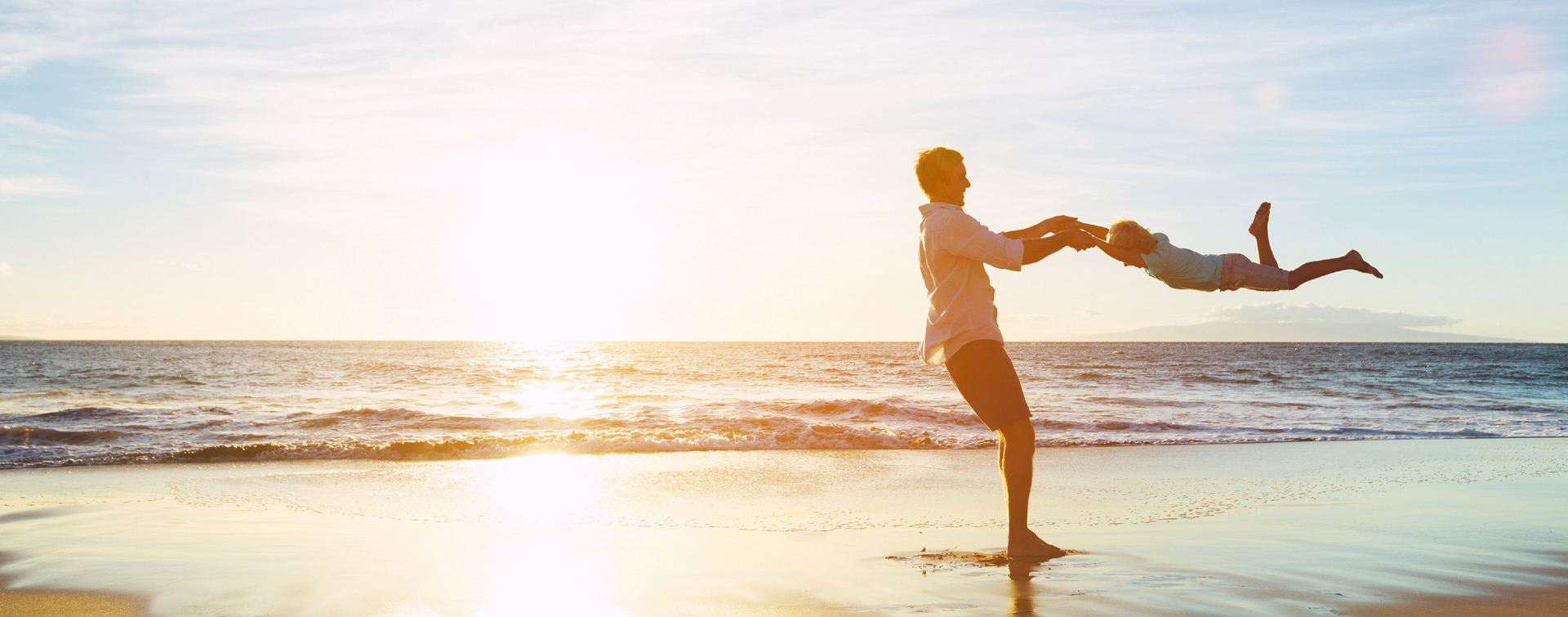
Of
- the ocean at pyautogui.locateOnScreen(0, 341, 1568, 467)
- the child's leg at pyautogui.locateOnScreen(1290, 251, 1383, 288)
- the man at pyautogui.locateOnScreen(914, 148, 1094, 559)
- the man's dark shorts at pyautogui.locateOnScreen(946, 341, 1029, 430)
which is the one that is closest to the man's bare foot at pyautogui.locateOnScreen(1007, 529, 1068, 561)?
the man at pyautogui.locateOnScreen(914, 148, 1094, 559)

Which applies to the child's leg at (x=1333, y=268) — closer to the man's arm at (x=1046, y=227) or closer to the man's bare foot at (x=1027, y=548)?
the man's arm at (x=1046, y=227)

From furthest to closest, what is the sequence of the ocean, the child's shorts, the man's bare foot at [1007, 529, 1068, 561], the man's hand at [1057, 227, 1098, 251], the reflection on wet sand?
the ocean, the man's bare foot at [1007, 529, 1068, 561], the child's shorts, the man's hand at [1057, 227, 1098, 251], the reflection on wet sand

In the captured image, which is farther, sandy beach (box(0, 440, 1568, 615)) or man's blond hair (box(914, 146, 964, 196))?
man's blond hair (box(914, 146, 964, 196))

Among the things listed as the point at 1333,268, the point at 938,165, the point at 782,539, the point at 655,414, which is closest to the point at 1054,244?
the point at 938,165

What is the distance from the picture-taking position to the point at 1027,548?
4305mm

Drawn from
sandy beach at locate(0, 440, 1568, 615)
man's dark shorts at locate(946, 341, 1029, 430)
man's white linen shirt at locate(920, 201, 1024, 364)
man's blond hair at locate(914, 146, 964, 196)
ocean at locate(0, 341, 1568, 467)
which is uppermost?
man's blond hair at locate(914, 146, 964, 196)

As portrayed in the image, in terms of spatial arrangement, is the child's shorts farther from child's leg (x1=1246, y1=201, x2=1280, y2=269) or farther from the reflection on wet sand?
the reflection on wet sand

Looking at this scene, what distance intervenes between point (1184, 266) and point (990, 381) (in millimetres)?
936

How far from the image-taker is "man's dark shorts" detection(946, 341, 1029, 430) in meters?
4.04

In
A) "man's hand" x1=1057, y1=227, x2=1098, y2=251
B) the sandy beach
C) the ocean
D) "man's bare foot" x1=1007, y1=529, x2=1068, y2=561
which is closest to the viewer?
the sandy beach

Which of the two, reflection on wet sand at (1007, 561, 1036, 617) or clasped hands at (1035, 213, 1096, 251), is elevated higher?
clasped hands at (1035, 213, 1096, 251)

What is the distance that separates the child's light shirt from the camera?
400 cm

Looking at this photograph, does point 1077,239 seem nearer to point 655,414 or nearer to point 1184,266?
point 1184,266

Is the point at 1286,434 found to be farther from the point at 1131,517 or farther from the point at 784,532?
the point at 784,532
